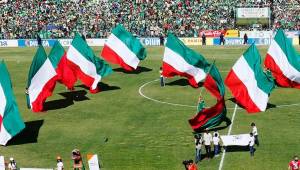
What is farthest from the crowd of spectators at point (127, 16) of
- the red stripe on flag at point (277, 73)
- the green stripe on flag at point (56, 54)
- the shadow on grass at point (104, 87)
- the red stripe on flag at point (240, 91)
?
the red stripe on flag at point (240, 91)

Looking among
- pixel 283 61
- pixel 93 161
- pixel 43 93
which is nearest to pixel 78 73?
pixel 43 93

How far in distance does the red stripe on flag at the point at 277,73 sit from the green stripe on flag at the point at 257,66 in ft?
16.7

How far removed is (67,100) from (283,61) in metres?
19.8

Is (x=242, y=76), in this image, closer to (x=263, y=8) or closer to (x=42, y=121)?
(x=42, y=121)

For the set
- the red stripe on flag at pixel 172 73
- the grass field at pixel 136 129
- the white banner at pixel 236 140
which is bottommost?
the grass field at pixel 136 129

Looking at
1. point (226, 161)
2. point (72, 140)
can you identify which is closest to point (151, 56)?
point (72, 140)

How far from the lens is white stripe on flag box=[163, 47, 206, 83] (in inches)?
1905

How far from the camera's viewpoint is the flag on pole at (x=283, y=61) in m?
44.9

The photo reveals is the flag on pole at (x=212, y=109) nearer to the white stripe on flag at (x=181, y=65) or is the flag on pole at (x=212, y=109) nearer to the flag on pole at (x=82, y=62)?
the white stripe on flag at (x=181, y=65)

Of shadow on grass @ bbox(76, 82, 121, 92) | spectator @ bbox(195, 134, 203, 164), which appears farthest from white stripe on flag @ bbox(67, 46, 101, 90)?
spectator @ bbox(195, 134, 203, 164)

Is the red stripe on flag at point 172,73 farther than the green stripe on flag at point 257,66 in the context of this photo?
Yes

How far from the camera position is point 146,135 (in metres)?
36.7

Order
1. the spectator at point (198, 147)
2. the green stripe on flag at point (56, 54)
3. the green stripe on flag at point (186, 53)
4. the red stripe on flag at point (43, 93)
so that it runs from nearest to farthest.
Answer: the spectator at point (198, 147) → the red stripe on flag at point (43, 93) → the green stripe on flag at point (56, 54) → the green stripe on flag at point (186, 53)

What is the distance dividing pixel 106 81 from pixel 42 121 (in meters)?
14.4
